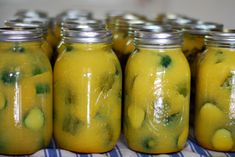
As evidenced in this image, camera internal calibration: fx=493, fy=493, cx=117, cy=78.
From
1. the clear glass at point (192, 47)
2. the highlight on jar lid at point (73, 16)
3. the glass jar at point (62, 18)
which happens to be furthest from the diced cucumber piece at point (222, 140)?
the highlight on jar lid at point (73, 16)

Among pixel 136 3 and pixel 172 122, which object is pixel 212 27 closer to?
pixel 172 122

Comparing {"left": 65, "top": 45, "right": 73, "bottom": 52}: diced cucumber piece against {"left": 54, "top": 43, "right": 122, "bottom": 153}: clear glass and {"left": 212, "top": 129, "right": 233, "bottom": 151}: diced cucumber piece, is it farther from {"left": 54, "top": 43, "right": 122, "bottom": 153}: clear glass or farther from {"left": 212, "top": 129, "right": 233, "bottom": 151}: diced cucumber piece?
{"left": 212, "top": 129, "right": 233, "bottom": 151}: diced cucumber piece

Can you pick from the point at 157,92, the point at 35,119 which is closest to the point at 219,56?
the point at 157,92

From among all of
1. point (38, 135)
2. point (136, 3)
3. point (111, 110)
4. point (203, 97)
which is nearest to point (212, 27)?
point (203, 97)

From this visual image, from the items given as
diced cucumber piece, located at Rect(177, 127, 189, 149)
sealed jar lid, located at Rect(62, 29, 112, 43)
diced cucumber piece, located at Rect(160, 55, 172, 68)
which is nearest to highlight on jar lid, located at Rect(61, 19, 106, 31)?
sealed jar lid, located at Rect(62, 29, 112, 43)

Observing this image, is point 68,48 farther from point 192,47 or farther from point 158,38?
point 192,47

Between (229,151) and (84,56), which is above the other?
(84,56)
